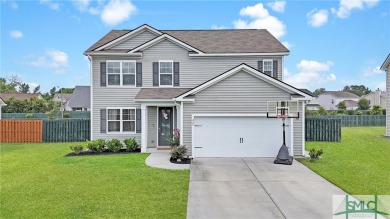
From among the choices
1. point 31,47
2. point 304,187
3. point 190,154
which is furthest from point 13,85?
point 304,187

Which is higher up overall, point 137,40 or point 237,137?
point 137,40

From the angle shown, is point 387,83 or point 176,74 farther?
point 387,83

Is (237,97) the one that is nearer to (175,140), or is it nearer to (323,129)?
(175,140)

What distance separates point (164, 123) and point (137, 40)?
5.15 metres

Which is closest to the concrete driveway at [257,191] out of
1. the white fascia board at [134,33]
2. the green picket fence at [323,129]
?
the white fascia board at [134,33]

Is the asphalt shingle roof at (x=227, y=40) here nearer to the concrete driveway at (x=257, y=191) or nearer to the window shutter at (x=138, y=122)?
the window shutter at (x=138, y=122)

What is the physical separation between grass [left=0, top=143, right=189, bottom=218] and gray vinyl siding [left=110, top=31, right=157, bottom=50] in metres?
7.23

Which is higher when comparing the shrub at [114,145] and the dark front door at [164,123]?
the dark front door at [164,123]

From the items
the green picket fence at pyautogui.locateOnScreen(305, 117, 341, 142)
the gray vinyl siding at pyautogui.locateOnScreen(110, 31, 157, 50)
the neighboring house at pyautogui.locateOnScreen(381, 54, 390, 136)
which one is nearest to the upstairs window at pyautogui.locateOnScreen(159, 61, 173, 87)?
the gray vinyl siding at pyautogui.locateOnScreen(110, 31, 157, 50)

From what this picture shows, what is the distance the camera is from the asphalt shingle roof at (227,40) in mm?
17797

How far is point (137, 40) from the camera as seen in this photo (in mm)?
18000

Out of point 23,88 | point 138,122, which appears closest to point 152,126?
point 138,122

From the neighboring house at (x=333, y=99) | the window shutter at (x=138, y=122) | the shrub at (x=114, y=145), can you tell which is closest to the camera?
the shrub at (x=114, y=145)

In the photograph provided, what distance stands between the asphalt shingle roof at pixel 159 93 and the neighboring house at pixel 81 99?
118 ft
